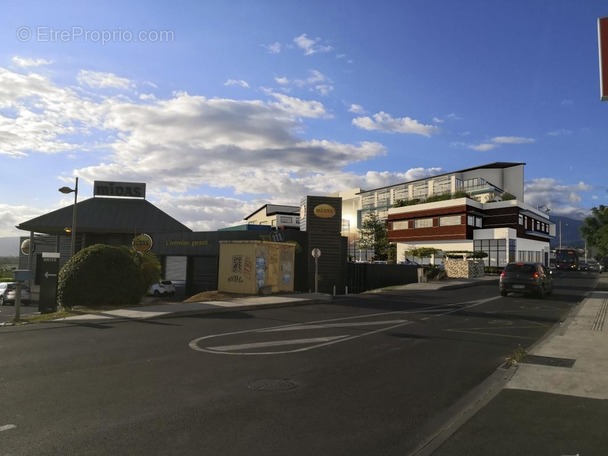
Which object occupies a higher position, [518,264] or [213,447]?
[518,264]

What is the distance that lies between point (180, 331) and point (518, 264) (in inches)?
714

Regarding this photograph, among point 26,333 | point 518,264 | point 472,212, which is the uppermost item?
point 472,212

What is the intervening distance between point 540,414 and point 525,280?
18.8 m

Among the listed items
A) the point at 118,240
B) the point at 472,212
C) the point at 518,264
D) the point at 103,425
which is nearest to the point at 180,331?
the point at 103,425

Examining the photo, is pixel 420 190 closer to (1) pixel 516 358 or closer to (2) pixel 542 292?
(2) pixel 542 292

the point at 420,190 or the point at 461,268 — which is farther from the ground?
the point at 420,190

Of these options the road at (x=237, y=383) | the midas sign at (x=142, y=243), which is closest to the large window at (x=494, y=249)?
the midas sign at (x=142, y=243)

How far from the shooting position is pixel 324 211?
31500mm

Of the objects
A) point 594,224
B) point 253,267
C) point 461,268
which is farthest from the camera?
point 594,224

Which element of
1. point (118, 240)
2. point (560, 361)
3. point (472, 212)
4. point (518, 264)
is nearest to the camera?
point (560, 361)

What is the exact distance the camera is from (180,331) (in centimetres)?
1195

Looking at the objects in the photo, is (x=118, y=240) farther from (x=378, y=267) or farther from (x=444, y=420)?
(x=444, y=420)

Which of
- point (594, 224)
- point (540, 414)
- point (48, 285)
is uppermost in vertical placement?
point (594, 224)

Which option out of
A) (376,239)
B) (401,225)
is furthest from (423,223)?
(376,239)
